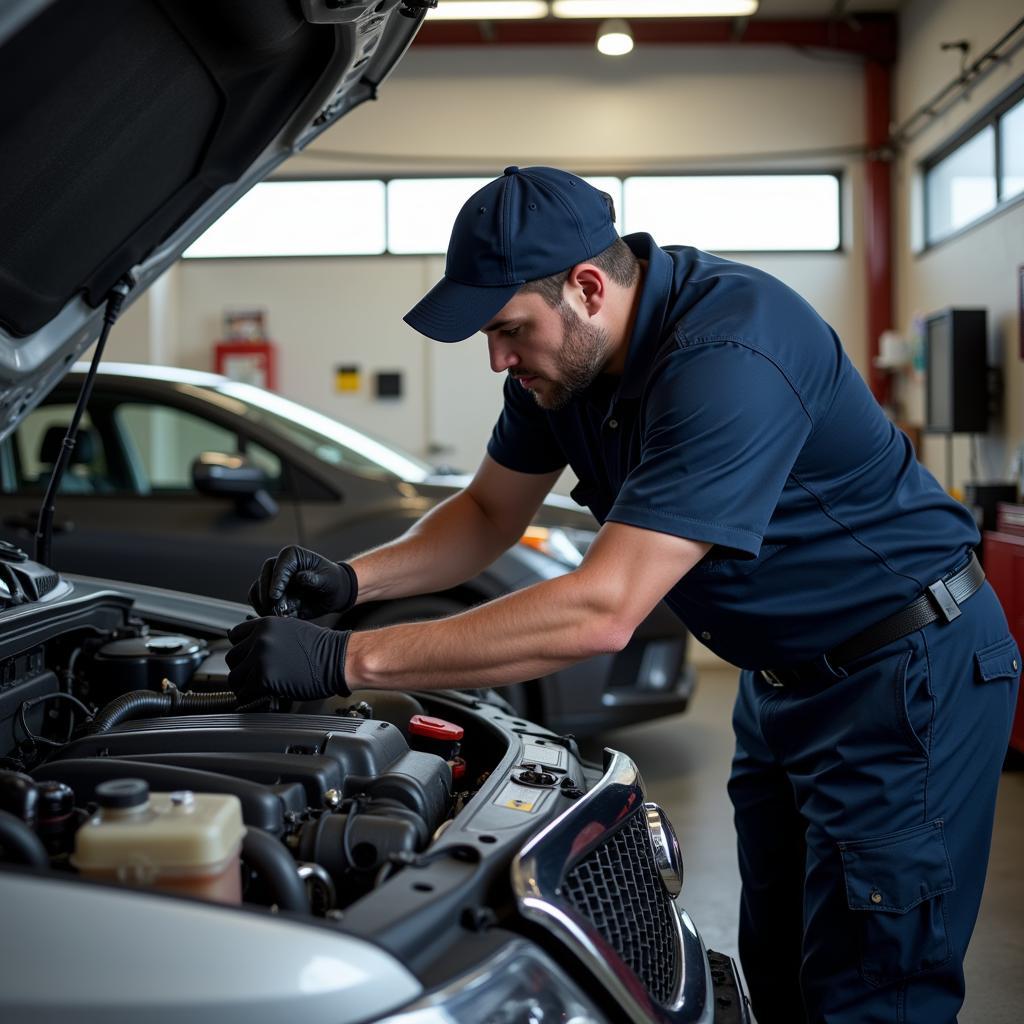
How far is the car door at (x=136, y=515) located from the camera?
11.5ft

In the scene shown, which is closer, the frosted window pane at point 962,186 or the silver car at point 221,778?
the silver car at point 221,778

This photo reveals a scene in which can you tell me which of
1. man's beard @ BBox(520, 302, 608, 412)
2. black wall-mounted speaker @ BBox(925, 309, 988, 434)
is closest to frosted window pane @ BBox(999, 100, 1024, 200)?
black wall-mounted speaker @ BBox(925, 309, 988, 434)

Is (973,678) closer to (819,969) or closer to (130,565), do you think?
A: (819,969)

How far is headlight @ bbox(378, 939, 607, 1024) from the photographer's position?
908 millimetres

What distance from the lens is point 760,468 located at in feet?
4.61

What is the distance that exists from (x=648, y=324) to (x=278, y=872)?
92 centimetres

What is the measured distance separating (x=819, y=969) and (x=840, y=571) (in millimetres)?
568

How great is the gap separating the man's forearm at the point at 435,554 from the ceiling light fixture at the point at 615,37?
480 cm

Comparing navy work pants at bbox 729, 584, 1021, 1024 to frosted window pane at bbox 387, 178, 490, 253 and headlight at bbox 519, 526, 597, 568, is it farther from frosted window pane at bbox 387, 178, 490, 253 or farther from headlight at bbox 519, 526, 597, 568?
frosted window pane at bbox 387, 178, 490, 253

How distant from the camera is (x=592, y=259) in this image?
1.54m

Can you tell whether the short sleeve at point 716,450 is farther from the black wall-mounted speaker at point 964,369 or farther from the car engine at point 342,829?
the black wall-mounted speaker at point 964,369

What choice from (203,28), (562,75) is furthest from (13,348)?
(562,75)

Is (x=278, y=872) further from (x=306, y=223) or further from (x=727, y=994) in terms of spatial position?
(x=306, y=223)

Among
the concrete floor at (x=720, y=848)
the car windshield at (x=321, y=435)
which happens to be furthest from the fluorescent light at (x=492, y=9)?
the concrete floor at (x=720, y=848)
